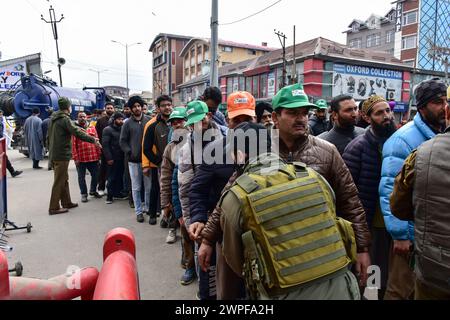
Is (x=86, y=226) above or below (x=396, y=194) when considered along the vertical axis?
below

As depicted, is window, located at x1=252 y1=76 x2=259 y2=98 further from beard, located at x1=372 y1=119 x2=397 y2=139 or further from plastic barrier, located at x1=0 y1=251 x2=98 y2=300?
plastic barrier, located at x1=0 y1=251 x2=98 y2=300

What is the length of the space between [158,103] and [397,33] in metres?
44.3

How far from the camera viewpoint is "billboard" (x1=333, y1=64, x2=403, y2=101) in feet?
80.1

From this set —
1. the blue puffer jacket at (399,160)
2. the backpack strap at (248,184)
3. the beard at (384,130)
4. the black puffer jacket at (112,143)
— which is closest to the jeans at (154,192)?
the black puffer jacket at (112,143)

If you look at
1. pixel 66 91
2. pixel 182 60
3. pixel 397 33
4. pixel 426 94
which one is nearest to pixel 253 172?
pixel 426 94

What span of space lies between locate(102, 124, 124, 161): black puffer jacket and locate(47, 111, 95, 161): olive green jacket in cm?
59

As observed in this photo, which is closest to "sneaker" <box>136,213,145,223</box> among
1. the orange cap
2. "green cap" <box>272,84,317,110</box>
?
the orange cap

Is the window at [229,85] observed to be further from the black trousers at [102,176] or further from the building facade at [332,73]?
the black trousers at [102,176]

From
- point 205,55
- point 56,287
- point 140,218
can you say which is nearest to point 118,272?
point 56,287

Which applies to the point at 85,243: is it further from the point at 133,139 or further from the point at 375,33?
the point at 375,33

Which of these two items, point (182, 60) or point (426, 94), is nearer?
point (426, 94)

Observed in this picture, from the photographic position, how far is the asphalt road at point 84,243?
369 centimetres
